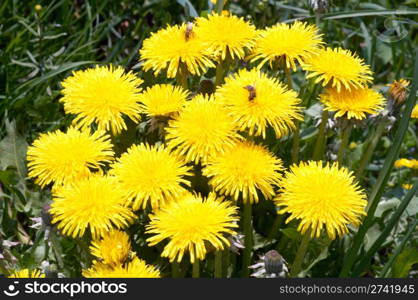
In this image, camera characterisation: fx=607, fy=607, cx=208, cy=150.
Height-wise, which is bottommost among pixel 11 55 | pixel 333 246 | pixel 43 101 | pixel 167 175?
pixel 333 246

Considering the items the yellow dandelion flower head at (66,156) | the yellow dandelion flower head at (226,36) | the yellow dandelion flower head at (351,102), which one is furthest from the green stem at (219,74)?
the yellow dandelion flower head at (66,156)

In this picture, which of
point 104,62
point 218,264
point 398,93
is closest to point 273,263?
point 218,264

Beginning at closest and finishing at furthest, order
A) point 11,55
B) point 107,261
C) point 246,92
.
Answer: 1. point 107,261
2. point 246,92
3. point 11,55

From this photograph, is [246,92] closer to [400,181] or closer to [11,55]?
[400,181]

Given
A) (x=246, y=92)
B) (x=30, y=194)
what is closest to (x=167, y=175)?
(x=246, y=92)

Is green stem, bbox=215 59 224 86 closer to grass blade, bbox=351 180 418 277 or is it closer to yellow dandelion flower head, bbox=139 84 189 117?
yellow dandelion flower head, bbox=139 84 189 117

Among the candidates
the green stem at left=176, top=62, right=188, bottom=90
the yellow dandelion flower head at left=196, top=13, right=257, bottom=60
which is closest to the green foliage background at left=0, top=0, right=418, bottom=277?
the green stem at left=176, top=62, right=188, bottom=90

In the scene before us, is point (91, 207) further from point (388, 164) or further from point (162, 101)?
point (388, 164)
